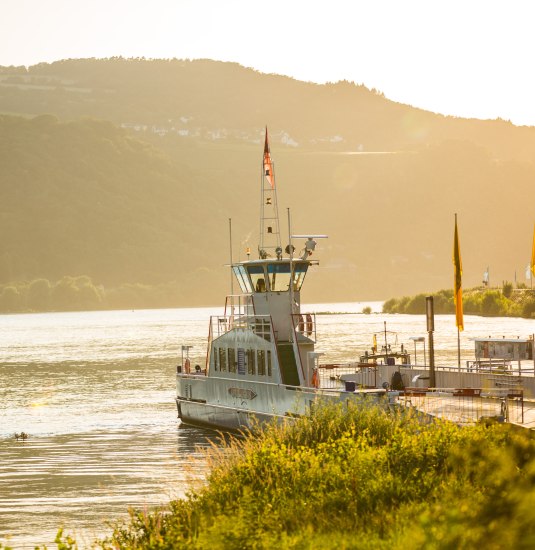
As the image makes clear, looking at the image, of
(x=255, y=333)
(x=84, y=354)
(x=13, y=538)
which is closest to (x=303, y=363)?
(x=255, y=333)

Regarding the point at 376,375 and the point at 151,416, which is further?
the point at 151,416

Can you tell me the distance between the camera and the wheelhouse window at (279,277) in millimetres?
48031

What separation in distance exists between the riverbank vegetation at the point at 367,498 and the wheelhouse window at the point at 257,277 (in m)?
21.7

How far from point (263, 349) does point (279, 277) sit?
3.61m

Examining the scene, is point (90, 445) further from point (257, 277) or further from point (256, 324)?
point (257, 277)

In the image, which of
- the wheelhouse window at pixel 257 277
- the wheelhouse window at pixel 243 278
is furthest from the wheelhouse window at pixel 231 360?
the wheelhouse window at pixel 257 277

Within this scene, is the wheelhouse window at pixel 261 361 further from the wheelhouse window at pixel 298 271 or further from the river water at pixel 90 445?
the river water at pixel 90 445

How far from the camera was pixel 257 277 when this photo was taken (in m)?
48.3

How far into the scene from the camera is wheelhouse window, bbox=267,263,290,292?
48031 millimetres

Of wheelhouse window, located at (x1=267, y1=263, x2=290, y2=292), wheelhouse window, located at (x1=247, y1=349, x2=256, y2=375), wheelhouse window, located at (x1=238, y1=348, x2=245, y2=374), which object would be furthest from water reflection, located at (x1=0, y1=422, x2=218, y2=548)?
wheelhouse window, located at (x1=267, y1=263, x2=290, y2=292)

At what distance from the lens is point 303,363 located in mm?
46469

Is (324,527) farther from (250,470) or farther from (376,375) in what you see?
(376,375)

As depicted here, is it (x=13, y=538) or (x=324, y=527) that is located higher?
(x=324, y=527)

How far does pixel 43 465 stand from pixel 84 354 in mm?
100230
